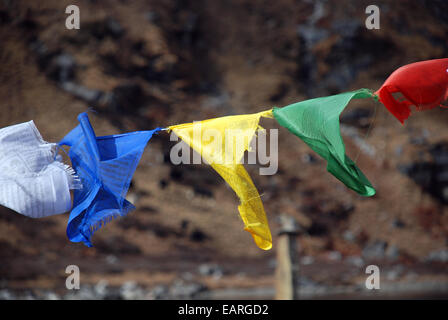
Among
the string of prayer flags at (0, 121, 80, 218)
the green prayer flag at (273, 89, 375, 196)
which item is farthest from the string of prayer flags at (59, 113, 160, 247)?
the green prayer flag at (273, 89, 375, 196)

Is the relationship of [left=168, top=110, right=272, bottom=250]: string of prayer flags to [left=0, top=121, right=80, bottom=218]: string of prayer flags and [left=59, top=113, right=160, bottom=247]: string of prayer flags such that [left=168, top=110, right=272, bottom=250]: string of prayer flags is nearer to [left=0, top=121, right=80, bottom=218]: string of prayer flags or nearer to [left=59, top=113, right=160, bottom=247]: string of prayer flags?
[left=59, top=113, right=160, bottom=247]: string of prayer flags

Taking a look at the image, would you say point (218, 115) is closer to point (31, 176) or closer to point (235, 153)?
point (235, 153)

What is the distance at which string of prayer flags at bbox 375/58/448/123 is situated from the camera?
12.7 feet

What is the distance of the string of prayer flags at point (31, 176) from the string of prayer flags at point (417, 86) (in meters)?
2.64

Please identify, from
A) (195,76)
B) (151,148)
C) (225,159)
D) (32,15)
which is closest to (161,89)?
(195,76)

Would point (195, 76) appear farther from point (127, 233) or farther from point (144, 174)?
point (127, 233)

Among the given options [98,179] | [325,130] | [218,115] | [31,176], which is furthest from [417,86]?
[218,115]

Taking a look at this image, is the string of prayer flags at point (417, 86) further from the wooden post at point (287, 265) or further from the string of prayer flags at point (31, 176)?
the string of prayer flags at point (31, 176)

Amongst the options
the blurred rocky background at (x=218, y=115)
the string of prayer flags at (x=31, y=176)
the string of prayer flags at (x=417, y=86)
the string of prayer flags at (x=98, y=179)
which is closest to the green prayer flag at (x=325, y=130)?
the string of prayer flags at (x=417, y=86)

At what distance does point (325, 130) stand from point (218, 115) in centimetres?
1187

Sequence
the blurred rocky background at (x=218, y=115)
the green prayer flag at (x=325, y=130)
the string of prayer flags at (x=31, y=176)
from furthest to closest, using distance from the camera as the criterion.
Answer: the blurred rocky background at (x=218, y=115)
the green prayer flag at (x=325, y=130)
the string of prayer flags at (x=31, y=176)

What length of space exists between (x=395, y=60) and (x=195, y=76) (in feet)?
23.1

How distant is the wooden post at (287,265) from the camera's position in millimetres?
4902

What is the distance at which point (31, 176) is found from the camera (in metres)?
3.63
